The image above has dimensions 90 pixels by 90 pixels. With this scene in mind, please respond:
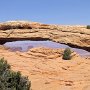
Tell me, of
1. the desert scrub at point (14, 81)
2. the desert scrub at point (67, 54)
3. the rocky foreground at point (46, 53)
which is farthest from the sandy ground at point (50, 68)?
the desert scrub at point (14, 81)

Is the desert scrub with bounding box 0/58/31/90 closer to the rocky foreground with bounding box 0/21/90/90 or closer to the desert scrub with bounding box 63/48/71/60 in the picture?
the rocky foreground with bounding box 0/21/90/90

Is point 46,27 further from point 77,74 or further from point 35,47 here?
point 77,74

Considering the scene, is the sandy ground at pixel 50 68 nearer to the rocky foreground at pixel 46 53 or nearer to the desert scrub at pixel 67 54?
the rocky foreground at pixel 46 53

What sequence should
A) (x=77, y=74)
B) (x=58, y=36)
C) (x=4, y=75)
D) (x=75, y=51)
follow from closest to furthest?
(x=4, y=75)
(x=77, y=74)
(x=58, y=36)
(x=75, y=51)

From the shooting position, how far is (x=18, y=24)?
2372cm

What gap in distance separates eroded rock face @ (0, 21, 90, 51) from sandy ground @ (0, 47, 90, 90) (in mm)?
1239

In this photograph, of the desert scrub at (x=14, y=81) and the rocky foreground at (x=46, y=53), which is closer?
the desert scrub at (x=14, y=81)

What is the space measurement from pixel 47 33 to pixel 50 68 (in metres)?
3.08

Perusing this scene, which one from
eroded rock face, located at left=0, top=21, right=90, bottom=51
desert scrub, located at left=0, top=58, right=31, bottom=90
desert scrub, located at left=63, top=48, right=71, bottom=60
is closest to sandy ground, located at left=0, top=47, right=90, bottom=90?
desert scrub, located at left=63, top=48, right=71, bottom=60

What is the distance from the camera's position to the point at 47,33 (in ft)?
76.3

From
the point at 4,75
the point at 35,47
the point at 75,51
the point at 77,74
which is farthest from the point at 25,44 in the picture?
the point at 4,75

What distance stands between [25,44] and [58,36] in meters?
2.55

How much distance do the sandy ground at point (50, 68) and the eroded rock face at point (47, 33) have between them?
4.06ft

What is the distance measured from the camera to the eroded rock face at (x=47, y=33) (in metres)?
23.1
